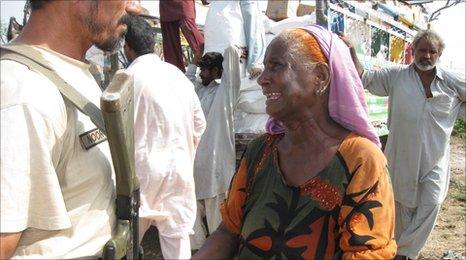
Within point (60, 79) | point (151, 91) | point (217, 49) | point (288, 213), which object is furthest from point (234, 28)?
point (60, 79)

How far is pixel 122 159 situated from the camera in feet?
4.06

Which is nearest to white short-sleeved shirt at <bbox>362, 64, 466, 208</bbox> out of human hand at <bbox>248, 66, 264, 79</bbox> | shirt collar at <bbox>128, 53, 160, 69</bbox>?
human hand at <bbox>248, 66, 264, 79</bbox>

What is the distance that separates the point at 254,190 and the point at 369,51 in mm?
3657

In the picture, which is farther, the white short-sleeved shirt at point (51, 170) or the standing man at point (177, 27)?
the standing man at point (177, 27)

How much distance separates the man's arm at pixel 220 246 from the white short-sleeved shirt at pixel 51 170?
1.63 ft

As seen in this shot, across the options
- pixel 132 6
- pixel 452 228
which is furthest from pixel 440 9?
pixel 132 6

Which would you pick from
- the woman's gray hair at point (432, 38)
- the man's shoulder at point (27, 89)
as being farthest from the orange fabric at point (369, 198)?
the woman's gray hair at point (432, 38)

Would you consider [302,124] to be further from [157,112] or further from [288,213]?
[157,112]

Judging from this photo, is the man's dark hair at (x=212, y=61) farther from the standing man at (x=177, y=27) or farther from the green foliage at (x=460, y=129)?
the green foliage at (x=460, y=129)

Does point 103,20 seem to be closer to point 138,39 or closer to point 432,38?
point 138,39

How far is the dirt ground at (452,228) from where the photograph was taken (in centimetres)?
474

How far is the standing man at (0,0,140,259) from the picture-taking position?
1.07m

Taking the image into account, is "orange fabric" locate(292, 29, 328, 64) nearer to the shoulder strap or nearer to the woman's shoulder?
the woman's shoulder

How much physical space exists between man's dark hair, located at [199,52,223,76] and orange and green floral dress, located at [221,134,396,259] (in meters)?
2.52
